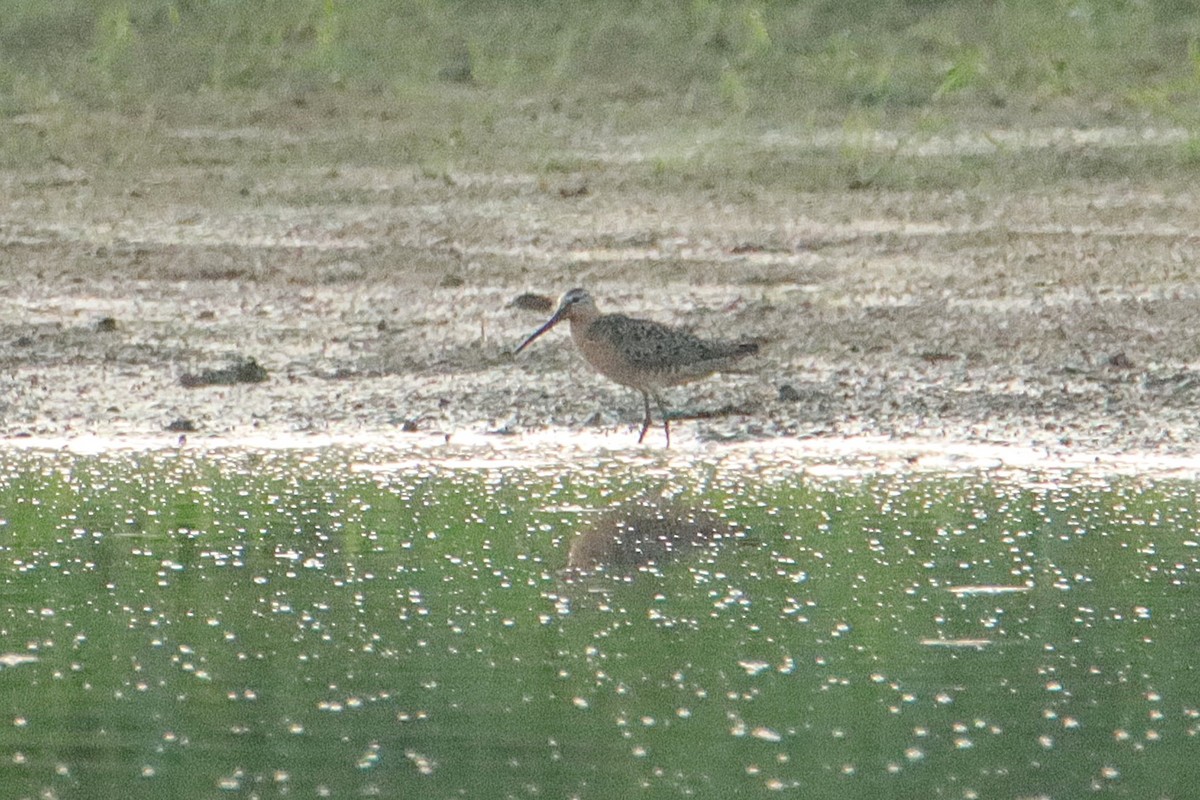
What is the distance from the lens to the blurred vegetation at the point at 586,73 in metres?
12.4

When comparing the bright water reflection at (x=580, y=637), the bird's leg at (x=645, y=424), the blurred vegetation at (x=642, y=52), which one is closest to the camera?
the bright water reflection at (x=580, y=637)

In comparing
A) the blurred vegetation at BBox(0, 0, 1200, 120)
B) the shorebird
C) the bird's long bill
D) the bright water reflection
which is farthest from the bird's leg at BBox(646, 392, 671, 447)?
the blurred vegetation at BBox(0, 0, 1200, 120)

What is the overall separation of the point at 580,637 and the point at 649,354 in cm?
288

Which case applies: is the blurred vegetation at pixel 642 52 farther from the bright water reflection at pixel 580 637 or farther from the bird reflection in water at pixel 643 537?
the bird reflection in water at pixel 643 537

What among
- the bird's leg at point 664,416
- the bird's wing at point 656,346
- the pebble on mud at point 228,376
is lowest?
the bird's leg at point 664,416

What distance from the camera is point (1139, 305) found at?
9398 millimetres

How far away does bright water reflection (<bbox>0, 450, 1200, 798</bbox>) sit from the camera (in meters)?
3.92

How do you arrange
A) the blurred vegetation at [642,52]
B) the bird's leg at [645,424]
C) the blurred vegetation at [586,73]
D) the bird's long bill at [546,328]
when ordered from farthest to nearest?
the blurred vegetation at [642,52]
the blurred vegetation at [586,73]
the bird's long bill at [546,328]
the bird's leg at [645,424]

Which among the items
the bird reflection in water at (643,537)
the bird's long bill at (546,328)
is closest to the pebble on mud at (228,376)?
the bird's long bill at (546,328)

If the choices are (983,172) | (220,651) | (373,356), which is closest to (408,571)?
(220,651)

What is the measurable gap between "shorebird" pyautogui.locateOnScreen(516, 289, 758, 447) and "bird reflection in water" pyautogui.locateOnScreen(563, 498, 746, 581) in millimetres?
1308

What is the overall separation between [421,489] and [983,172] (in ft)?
19.5

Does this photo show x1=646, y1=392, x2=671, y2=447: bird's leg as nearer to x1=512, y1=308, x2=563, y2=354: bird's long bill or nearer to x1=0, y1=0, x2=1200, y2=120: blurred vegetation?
x1=512, y1=308, x2=563, y2=354: bird's long bill

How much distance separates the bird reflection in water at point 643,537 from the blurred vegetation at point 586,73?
18.6 feet
